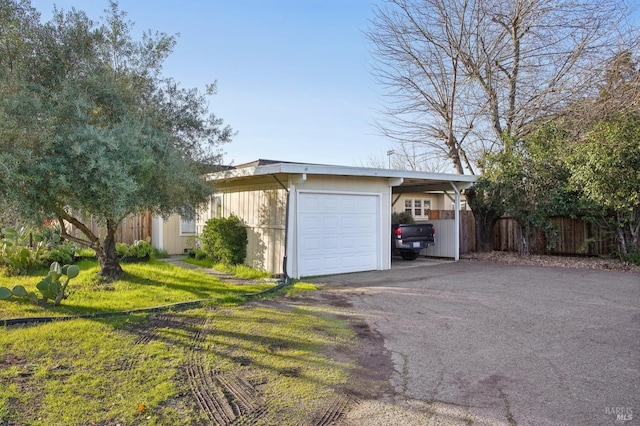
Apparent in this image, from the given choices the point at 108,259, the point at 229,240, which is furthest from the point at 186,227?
the point at 108,259

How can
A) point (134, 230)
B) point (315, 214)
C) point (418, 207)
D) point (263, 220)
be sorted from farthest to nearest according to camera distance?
1. point (418, 207)
2. point (134, 230)
3. point (263, 220)
4. point (315, 214)

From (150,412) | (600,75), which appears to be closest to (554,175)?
(600,75)

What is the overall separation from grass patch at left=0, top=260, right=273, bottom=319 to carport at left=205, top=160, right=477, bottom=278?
4.86 feet

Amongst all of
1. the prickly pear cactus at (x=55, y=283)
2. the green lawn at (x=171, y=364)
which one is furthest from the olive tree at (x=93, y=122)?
the green lawn at (x=171, y=364)

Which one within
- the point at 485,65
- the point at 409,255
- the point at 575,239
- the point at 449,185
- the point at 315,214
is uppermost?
the point at 485,65

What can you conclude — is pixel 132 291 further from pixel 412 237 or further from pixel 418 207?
pixel 418 207

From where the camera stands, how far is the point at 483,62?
50.3 feet

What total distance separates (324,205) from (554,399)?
7221mm

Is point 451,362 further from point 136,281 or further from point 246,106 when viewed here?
point 246,106

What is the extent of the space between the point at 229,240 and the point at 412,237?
577 centimetres

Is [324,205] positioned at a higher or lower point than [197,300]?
higher

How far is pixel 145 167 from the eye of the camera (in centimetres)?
624

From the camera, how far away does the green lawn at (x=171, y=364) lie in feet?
11.0

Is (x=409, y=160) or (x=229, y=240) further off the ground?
(x=409, y=160)
